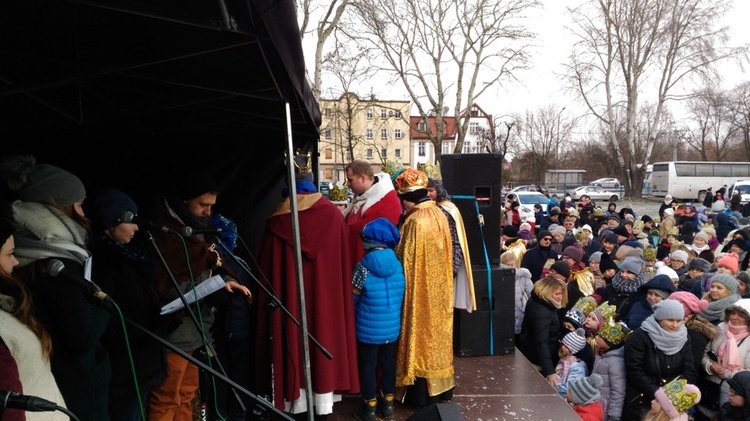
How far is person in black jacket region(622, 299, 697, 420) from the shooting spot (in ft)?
12.8

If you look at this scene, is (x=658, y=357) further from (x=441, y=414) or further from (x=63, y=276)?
(x=63, y=276)

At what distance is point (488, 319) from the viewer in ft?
15.7

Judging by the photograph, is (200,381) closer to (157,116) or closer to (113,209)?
(113,209)

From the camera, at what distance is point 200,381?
11.5 feet

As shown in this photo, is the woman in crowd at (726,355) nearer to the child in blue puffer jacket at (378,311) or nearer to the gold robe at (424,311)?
the gold robe at (424,311)

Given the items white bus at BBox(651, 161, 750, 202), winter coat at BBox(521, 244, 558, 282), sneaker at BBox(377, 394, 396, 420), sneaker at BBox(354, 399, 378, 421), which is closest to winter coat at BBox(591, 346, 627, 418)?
sneaker at BBox(377, 394, 396, 420)

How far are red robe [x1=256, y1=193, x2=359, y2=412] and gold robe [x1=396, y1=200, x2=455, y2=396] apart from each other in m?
0.46

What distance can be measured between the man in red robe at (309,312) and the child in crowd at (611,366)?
6.79ft

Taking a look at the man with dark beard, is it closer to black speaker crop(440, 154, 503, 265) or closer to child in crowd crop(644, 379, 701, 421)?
black speaker crop(440, 154, 503, 265)

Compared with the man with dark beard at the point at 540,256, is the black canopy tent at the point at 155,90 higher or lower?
higher

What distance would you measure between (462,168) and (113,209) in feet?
10.4

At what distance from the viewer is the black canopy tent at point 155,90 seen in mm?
2229

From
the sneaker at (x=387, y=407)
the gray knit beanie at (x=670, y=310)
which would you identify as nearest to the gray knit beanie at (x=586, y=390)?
the gray knit beanie at (x=670, y=310)

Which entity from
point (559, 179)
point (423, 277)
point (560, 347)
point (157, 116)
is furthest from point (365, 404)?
point (559, 179)
